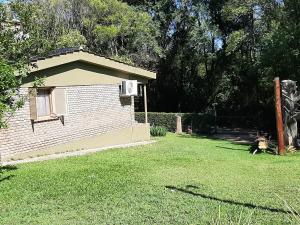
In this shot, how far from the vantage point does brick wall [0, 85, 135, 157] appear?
13219 mm

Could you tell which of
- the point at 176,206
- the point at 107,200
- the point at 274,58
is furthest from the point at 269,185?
the point at 274,58

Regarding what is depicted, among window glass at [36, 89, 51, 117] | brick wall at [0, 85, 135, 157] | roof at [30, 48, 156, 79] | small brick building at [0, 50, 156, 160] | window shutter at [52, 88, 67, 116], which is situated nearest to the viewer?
brick wall at [0, 85, 135, 157]

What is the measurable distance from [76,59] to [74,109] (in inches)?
69.9

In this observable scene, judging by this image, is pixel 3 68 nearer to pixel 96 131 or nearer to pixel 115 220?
pixel 115 220

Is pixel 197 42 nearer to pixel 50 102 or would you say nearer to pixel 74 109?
pixel 74 109

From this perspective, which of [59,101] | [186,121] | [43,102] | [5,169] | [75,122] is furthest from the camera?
[186,121]

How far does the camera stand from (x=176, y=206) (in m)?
7.48

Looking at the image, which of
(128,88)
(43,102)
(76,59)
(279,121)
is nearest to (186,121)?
(128,88)

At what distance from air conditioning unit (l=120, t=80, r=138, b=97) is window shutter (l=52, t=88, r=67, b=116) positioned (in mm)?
3677

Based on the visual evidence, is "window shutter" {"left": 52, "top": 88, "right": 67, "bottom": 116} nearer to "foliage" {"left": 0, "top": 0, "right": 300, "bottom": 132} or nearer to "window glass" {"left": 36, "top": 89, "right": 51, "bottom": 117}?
"window glass" {"left": 36, "top": 89, "right": 51, "bottom": 117}

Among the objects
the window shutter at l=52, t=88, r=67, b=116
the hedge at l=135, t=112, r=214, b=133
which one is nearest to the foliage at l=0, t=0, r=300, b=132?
the hedge at l=135, t=112, r=214, b=133

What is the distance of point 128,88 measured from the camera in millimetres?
17953

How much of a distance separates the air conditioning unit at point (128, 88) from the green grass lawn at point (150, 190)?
4.94 m

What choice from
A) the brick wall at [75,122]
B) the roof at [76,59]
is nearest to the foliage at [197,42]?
the roof at [76,59]
